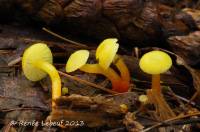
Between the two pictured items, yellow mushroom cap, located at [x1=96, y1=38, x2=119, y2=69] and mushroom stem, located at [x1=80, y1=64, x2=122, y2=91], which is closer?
yellow mushroom cap, located at [x1=96, y1=38, x2=119, y2=69]

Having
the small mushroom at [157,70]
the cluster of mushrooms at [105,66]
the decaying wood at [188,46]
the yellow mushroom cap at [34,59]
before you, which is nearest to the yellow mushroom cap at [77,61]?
the cluster of mushrooms at [105,66]

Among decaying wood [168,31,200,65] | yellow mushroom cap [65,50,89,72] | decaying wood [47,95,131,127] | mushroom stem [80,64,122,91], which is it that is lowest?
decaying wood [47,95,131,127]

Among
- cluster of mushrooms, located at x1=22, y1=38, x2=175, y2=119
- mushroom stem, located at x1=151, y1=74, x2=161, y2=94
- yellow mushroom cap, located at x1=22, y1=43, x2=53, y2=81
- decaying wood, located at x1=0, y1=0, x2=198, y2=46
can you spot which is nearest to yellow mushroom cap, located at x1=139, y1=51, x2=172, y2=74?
cluster of mushrooms, located at x1=22, y1=38, x2=175, y2=119

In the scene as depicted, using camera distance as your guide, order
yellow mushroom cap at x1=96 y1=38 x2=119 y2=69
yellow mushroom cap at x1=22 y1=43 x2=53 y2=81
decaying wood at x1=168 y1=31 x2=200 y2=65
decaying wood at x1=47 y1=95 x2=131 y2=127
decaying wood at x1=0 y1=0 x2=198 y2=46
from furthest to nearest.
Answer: decaying wood at x1=0 y1=0 x2=198 y2=46
decaying wood at x1=168 y1=31 x2=200 y2=65
yellow mushroom cap at x1=22 y1=43 x2=53 y2=81
yellow mushroom cap at x1=96 y1=38 x2=119 y2=69
decaying wood at x1=47 y1=95 x2=131 y2=127

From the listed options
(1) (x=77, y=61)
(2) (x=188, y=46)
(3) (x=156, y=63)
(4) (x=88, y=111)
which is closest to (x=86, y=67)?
(1) (x=77, y=61)

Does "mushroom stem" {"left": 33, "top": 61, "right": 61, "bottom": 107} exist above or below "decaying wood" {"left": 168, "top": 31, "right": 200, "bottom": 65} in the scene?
below

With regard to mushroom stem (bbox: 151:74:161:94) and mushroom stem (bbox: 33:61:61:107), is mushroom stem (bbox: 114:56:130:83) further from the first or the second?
mushroom stem (bbox: 33:61:61:107)

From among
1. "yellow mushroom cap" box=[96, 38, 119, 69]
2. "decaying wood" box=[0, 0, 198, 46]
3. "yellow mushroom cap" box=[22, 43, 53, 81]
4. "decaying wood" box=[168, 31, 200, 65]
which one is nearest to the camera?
"yellow mushroom cap" box=[96, 38, 119, 69]
